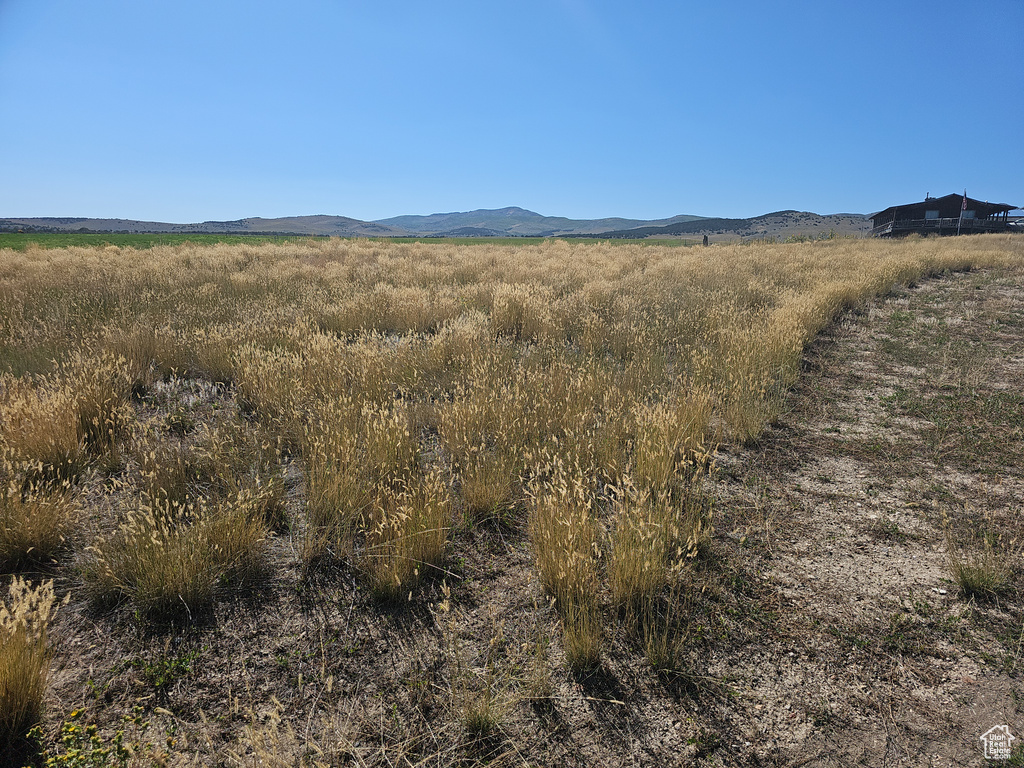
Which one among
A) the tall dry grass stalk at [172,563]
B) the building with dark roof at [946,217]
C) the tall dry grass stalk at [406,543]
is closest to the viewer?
the tall dry grass stalk at [172,563]

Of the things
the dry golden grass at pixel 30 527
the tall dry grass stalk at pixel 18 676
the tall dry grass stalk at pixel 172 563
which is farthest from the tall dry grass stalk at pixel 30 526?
the tall dry grass stalk at pixel 18 676

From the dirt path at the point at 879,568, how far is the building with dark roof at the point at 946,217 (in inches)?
Answer: 1812

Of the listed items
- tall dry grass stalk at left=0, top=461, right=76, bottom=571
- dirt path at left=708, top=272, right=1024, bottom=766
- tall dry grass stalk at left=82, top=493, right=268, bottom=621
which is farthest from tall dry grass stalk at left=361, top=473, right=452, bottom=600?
tall dry grass stalk at left=0, top=461, right=76, bottom=571

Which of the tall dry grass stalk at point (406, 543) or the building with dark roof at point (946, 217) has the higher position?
the building with dark roof at point (946, 217)

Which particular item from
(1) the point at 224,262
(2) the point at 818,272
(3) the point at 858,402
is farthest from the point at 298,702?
(1) the point at 224,262

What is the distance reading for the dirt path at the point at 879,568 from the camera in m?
2.02

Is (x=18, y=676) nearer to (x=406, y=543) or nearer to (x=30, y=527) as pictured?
(x=30, y=527)

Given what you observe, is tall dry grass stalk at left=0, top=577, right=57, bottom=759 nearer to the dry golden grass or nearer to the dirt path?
the dry golden grass

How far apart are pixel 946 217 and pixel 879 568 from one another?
57855 mm

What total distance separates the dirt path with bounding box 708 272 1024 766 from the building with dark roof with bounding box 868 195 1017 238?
4602 cm

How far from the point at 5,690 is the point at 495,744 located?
1947mm

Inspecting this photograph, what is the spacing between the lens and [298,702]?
2.10m

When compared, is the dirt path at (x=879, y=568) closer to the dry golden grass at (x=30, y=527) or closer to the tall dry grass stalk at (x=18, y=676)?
the tall dry grass stalk at (x=18, y=676)

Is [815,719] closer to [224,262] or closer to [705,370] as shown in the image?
[705,370]
